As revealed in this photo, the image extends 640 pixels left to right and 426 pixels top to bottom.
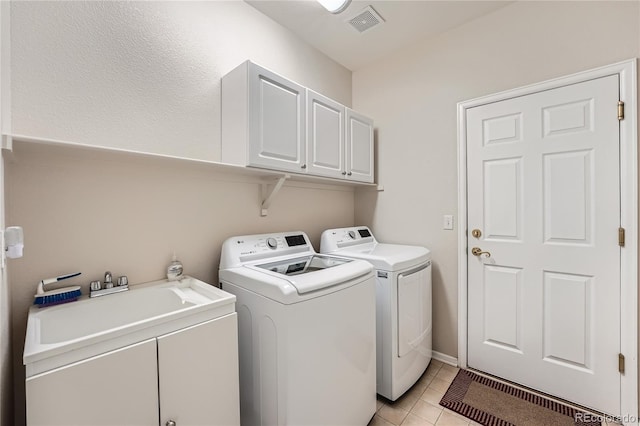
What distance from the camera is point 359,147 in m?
2.36

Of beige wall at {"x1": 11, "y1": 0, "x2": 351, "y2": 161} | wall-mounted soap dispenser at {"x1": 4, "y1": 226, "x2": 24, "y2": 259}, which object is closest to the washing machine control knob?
beige wall at {"x1": 11, "y1": 0, "x2": 351, "y2": 161}

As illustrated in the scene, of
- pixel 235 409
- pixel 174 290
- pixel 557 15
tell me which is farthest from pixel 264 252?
pixel 557 15

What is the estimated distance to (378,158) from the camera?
2.63 meters

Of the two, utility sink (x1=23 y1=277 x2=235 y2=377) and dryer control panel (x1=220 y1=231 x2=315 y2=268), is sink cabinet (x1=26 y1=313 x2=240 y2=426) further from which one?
dryer control panel (x1=220 y1=231 x2=315 y2=268)

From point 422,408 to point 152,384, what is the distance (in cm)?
162

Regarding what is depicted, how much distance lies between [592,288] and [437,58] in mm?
2008

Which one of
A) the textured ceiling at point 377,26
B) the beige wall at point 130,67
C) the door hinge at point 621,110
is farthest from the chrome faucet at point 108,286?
the door hinge at point 621,110

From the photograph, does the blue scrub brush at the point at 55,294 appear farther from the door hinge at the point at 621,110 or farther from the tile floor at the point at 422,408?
the door hinge at the point at 621,110

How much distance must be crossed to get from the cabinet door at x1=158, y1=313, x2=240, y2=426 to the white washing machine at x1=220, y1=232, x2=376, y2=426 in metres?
0.16

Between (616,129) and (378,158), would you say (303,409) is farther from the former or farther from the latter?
(616,129)

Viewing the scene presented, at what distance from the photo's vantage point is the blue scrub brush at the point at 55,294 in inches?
43.1

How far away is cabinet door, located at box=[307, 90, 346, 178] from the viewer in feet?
6.23

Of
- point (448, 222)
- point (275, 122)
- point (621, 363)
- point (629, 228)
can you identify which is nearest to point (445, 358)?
point (621, 363)

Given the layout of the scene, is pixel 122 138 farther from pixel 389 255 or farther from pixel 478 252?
pixel 478 252
